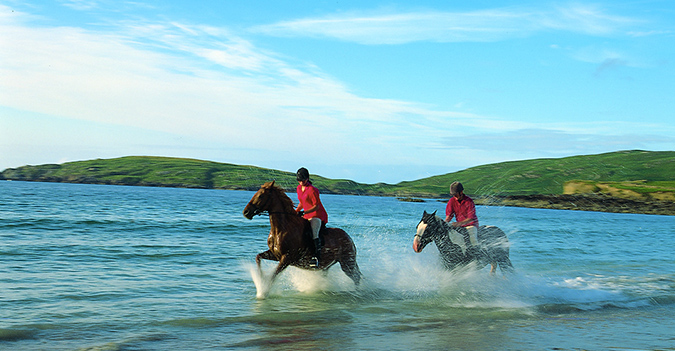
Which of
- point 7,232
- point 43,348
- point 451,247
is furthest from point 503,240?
point 7,232

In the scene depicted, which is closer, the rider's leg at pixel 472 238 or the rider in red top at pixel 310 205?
the rider in red top at pixel 310 205

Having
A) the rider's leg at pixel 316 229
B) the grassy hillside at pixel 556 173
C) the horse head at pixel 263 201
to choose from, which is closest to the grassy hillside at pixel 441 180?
the grassy hillside at pixel 556 173

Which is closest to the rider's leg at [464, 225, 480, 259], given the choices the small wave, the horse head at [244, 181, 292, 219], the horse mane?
the horse mane

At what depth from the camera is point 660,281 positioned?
15961mm

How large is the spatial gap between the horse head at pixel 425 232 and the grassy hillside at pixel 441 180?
5041 inches

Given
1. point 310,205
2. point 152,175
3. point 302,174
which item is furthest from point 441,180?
point 302,174

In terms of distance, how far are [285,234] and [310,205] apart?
0.87 metres

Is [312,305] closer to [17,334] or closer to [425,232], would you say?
[425,232]

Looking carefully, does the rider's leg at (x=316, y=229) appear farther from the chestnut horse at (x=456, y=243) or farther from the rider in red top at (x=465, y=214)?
the rider in red top at (x=465, y=214)

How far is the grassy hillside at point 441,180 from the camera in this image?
468 ft

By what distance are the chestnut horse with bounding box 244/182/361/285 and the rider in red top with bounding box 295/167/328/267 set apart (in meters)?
0.14

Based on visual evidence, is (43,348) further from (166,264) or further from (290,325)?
(166,264)

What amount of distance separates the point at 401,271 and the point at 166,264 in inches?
296

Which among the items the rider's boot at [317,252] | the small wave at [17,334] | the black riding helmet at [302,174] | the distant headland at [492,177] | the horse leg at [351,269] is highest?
the distant headland at [492,177]
